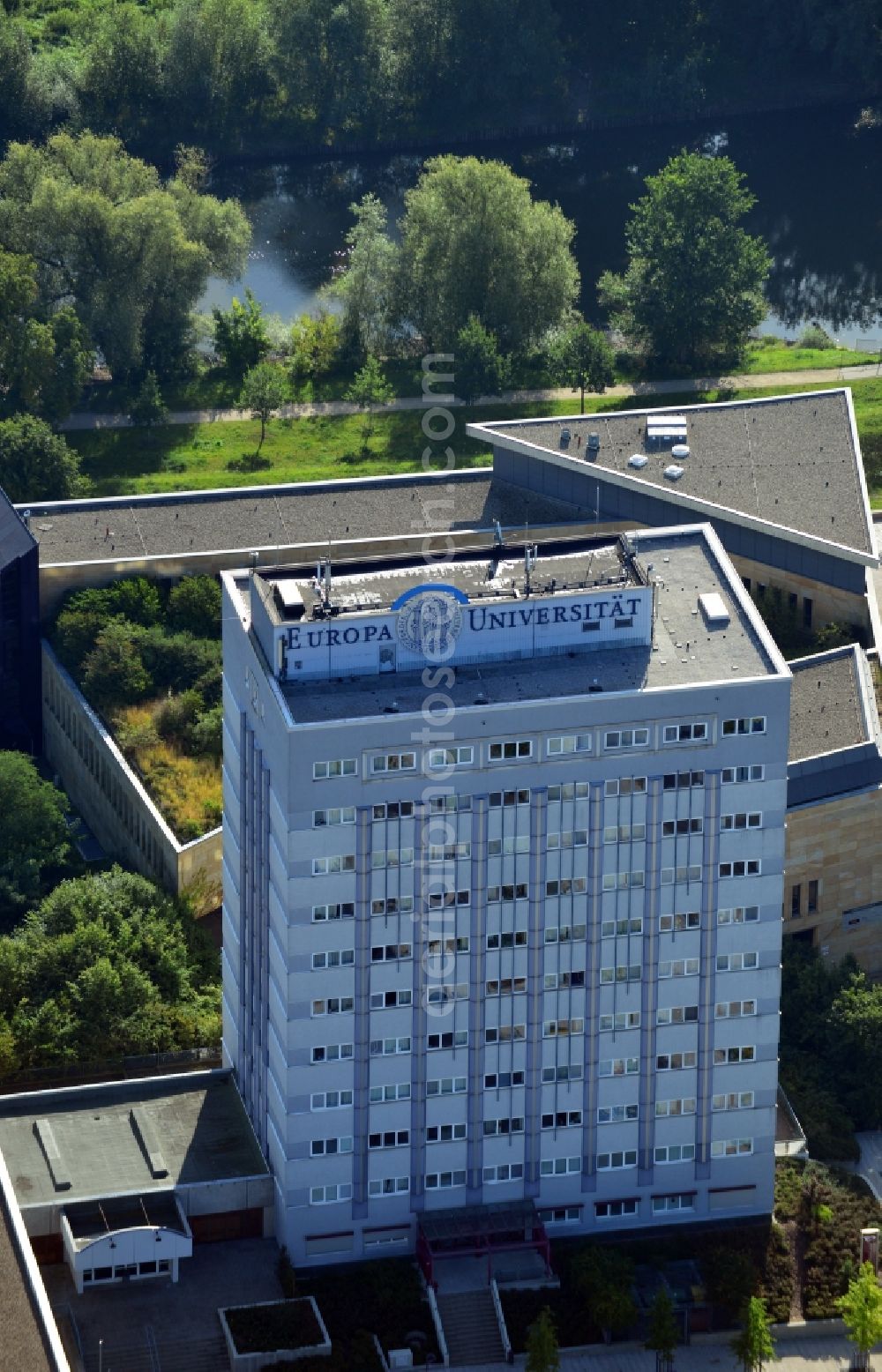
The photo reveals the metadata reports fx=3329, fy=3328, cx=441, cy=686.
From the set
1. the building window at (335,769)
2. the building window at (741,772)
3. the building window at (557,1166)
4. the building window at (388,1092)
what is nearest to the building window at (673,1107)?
the building window at (557,1166)

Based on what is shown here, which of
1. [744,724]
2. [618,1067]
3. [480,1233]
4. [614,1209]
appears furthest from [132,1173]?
[744,724]

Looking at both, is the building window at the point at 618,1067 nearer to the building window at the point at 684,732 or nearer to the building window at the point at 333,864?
the building window at the point at 684,732

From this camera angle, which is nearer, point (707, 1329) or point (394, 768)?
point (394, 768)

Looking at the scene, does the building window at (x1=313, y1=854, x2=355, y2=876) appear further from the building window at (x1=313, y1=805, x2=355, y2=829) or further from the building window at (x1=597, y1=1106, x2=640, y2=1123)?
the building window at (x1=597, y1=1106, x2=640, y2=1123)

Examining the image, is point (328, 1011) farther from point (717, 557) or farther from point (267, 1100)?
point (717, 557)

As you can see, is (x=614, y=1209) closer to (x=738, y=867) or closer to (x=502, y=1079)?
(x=502, y=1079)

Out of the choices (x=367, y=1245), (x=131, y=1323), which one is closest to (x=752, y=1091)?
(x=367, y=1245)

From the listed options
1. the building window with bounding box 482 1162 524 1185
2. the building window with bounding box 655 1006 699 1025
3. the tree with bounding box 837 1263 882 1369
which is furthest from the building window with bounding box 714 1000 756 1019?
the tree with bounding box 837 1263 882 1369
